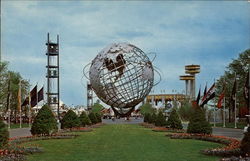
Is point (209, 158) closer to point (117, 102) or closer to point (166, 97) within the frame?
point (117, 102)

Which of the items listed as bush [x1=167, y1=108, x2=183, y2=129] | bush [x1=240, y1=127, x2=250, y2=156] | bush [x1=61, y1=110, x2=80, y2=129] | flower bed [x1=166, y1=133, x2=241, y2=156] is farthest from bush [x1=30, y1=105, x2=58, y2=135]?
bush [x1=240, y1=127, x2=250, y2=156]

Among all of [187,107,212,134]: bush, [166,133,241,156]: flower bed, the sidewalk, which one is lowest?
the sidewalk

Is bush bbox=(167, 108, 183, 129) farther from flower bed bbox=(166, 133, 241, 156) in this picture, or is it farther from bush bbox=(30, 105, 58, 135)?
bush bbox=(30, 105, 58, 135)

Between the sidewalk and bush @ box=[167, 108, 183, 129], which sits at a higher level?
bush @ box=[167, 108, 183, 129]

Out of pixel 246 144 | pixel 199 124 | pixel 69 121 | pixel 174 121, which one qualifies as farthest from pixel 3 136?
pixel 174 121

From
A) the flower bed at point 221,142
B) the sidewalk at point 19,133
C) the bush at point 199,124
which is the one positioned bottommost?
the sidewalk at point 19,133

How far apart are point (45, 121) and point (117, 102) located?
2141 centimetres

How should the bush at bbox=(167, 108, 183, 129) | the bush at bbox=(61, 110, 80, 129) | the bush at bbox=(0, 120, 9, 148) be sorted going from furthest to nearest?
the bush at bbox=(61, 110, 80, 129) → the bush at bbox=(167, 108, 183, 129) → the bush at bbox=(0, 120, 9, 148)

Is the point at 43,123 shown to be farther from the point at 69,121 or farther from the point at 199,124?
the point at 199,124

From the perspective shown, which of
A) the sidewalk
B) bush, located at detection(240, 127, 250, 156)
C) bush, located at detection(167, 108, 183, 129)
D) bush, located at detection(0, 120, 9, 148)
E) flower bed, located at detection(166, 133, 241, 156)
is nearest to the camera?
bush, located at detection(240, 127, 250, 156)

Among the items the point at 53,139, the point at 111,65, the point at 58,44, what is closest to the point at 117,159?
the point at 53,139

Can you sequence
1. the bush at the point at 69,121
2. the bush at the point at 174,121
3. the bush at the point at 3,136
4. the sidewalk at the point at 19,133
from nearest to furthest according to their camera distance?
1. the bush at the point at 3,136
2. the sidewalk at the point at 19,133
3. the bush at the point at 174,121
4. the bush at the point at 69,121

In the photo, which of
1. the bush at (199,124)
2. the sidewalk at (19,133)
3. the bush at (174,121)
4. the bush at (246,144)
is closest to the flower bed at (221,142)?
the bush at (246,144)

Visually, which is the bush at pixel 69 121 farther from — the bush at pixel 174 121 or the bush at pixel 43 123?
the bush at pixel 174 121
